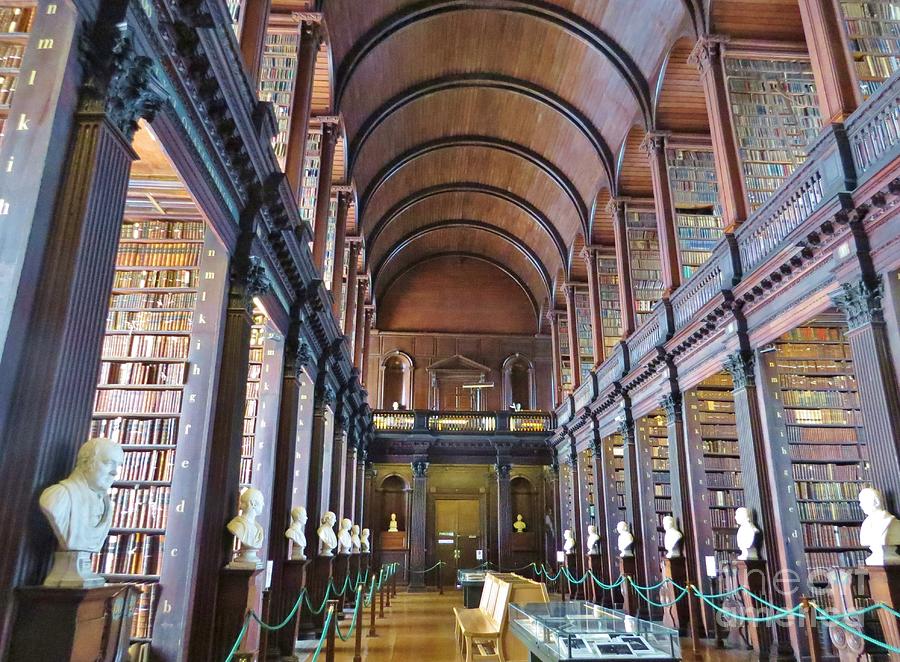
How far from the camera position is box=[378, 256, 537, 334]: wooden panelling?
60.2 feet

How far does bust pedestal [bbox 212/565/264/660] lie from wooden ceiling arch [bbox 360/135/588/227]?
32.6ft

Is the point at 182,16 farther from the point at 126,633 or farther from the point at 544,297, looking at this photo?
the point at 544,297

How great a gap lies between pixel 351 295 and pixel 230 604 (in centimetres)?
792

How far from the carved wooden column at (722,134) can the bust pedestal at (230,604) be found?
19.4 ft

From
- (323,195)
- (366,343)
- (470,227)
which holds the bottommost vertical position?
(323,195)

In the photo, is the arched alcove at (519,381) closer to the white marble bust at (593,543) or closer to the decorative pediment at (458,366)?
the decorative pediment at (458,366)

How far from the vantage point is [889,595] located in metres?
4.11

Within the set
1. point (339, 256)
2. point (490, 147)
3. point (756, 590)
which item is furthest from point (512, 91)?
point (756, 590)

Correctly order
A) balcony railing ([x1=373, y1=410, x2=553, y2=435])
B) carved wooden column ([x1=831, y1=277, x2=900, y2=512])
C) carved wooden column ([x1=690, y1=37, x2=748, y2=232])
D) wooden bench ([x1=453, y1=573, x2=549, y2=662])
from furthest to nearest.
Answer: balcony railing ([x1=373, y1=410, x2=553, y2=435]), carved wooden column ([x1=690, y1=37, x2=748, y2=232]), wooden bench ([x1=453, y1=573, x2=549, y2=662]), carved wooden column ([x1=831, y1=277, x2=900, y2=512])

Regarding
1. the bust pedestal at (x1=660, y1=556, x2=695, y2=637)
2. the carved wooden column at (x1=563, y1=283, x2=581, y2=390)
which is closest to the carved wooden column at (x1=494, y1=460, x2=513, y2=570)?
the carved wooden column at (x1=563, y1=283, x2=581, y2=390)

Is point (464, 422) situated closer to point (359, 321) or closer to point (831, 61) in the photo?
point (359, 321)

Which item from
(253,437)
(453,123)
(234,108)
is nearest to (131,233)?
(234,108)

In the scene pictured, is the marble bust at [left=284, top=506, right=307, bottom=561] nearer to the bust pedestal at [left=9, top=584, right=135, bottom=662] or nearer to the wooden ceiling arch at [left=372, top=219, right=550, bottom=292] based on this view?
the bust pedestal at [left=9, top=584, right=135, bottom=662]

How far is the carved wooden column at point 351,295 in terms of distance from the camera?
11.3m
